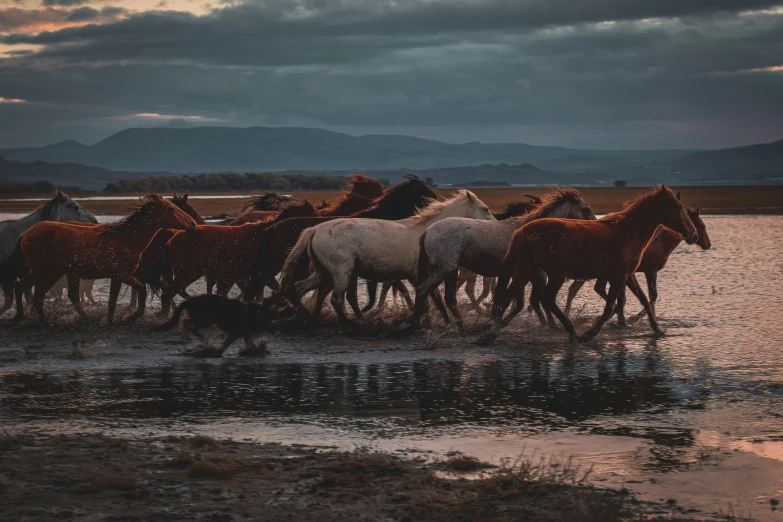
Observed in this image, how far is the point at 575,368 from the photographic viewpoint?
938 cm

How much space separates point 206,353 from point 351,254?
7.20 ft

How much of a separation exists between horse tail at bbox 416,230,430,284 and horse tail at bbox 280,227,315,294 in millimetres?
1300

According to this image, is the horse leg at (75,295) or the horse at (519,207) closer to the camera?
the horse leg at (75,295)

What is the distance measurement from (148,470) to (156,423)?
1.32 metres

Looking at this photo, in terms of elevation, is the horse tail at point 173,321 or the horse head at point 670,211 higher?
the horse head at point 670,211

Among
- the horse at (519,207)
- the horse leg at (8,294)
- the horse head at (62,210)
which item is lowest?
the horse leg at (8,294)

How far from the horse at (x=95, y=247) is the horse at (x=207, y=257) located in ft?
0.71

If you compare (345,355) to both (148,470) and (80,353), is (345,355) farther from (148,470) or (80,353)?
(148,470)

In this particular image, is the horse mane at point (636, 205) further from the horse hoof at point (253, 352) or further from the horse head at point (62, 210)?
the horse head at point (62, 210)

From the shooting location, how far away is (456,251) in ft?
36.6

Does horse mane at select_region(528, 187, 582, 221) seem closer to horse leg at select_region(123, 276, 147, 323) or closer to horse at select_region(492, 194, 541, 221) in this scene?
horse at select_region(492, 194, 541, 221)

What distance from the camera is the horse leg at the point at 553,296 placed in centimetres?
1078

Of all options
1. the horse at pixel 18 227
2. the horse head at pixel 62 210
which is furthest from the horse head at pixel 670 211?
the horse at pixel 18 227

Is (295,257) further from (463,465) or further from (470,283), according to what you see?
(463,465)
